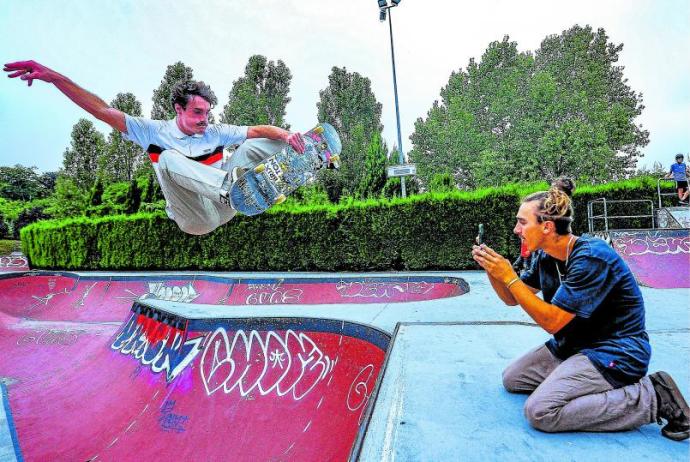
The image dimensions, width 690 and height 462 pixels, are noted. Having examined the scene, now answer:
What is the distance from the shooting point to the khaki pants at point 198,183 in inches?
97.7

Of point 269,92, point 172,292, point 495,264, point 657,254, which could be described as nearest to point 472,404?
point 495,264

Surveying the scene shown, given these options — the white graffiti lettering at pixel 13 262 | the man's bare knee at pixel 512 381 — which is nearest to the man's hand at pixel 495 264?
the man's bare knee at pixel 512 381

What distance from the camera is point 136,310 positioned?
264 inches

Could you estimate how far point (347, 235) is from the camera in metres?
12.4

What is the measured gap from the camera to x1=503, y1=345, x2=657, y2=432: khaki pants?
2.09 m

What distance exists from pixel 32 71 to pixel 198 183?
1.07 m

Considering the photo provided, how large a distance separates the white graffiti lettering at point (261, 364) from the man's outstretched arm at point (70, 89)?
289 centimetres

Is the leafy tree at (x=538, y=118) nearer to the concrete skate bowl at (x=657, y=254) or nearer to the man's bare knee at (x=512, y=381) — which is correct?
the concrete skate bowl at (x=657, y=254)

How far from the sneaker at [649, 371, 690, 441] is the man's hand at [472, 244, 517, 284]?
915 mm

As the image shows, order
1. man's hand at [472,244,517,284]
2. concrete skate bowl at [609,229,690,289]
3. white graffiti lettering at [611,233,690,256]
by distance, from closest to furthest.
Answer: man's hand at [472,244,517,284] < concrete skate bowl at [609,229,690,289] < white graffiti lettering at [611,233,690,256]

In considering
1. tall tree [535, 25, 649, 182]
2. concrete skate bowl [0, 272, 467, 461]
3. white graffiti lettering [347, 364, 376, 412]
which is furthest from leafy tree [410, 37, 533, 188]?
white graffiti lettering [347, 364, 376, 412]

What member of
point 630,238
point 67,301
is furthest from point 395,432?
Answer: point 67,301

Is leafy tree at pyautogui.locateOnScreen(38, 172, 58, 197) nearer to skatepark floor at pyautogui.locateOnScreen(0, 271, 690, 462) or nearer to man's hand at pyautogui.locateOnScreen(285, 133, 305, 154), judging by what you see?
skatepark floor at pyautogui.locateOnScreen(0, 271, 690, 462)

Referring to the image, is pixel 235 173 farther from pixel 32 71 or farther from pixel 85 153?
pixel 85 153
